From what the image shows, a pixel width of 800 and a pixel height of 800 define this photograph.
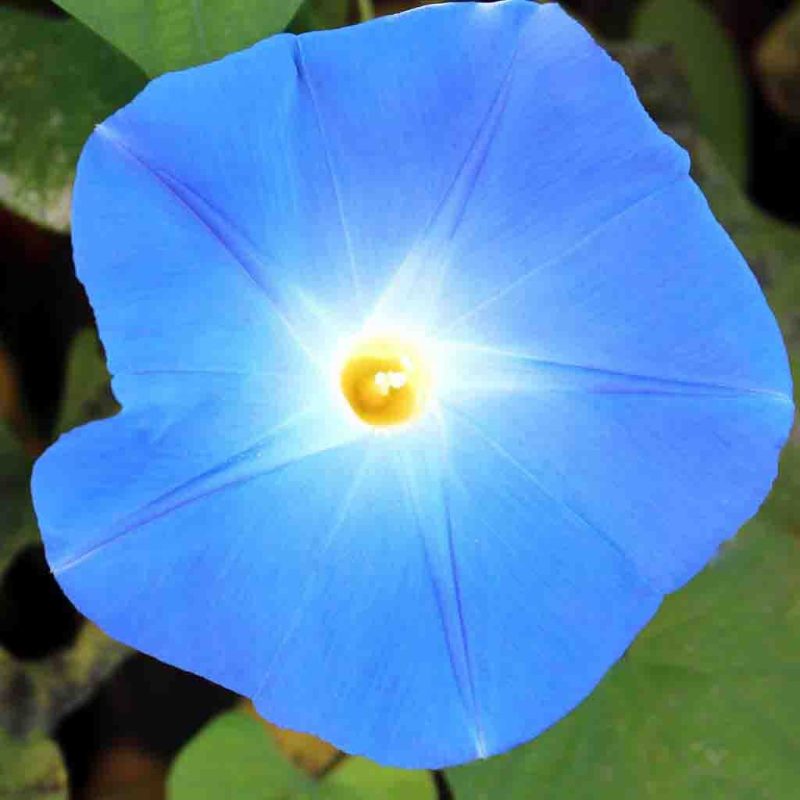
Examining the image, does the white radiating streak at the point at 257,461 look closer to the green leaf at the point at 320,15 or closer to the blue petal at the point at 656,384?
the blue petal at the point at 656,384

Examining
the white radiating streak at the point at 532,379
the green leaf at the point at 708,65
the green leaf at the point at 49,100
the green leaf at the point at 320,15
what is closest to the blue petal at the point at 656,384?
the white radiating streak at the point at 532,379

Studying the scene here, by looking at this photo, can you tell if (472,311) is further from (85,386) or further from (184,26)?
(85,386)

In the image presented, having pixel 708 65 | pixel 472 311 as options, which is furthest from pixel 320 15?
pixel 708 65

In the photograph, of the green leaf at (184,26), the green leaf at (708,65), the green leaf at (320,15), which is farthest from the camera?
the green leaf at (708,65)

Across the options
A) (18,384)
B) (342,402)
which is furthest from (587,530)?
(18,384)

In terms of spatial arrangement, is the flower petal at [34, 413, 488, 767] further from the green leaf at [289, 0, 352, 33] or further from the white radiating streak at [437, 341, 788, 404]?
the green leaf at [289, 0, 352, 33]

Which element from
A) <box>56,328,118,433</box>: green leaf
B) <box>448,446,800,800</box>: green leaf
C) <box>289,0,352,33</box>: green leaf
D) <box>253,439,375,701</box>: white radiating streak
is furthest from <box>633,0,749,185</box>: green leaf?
<box>253,439,375,701</box>: white radiating streak

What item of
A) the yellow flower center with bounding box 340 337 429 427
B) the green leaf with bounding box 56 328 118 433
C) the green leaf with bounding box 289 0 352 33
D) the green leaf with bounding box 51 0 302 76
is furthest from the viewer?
the green leaf with bounding box 56 328 118 433
